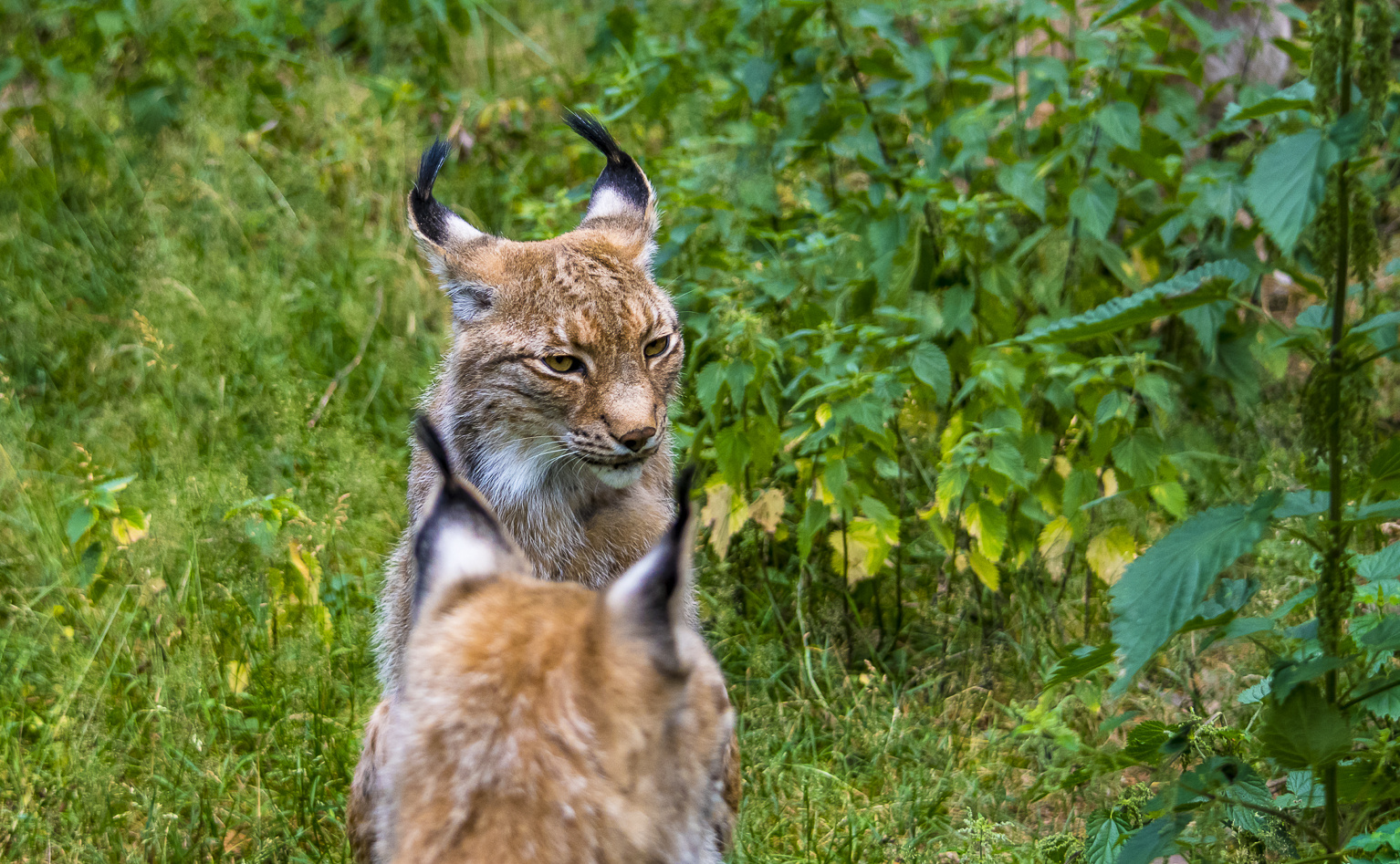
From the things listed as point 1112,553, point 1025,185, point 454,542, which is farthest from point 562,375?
point 1025,185

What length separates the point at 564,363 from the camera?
312cm

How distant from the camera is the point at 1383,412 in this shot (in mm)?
5465

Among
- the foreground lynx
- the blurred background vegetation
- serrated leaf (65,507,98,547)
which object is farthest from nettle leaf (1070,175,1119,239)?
serrated leaf (65,507,98,547)

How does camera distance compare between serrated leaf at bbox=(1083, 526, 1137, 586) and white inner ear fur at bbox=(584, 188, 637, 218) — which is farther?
serrated leaf at bbox=(1083, 526, 1137, 586)

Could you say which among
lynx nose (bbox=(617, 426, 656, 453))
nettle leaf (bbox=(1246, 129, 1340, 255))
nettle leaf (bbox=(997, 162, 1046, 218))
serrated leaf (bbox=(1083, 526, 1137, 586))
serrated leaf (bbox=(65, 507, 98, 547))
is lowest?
serrated leaf (bbox=(65, 507, 98, 547))

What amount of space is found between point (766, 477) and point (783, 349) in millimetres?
504

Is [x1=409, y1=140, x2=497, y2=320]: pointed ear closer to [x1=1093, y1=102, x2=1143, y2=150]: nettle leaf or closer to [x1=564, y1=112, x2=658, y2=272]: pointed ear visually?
[x1=564, y1=112, x2=658, y2=272]: pointed ear

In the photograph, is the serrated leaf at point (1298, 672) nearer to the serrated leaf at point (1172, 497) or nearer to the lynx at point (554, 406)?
the lynx at point (554, 406)

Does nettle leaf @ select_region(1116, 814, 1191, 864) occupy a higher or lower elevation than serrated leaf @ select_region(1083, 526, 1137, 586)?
higher

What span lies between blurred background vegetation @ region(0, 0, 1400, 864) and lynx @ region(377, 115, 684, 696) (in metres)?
0.80

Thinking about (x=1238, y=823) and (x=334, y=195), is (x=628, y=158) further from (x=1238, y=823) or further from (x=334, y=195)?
(x=334, y=195)

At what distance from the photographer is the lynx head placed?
121 inches

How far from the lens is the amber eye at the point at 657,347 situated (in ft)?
10.6

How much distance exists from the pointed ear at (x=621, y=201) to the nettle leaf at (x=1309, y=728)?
1.96 meters
